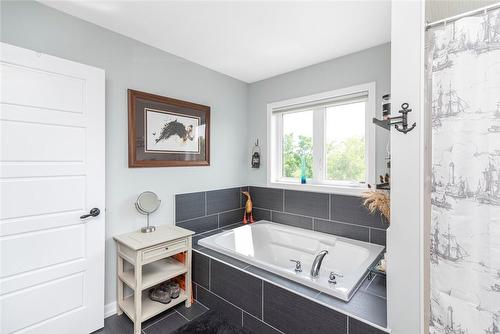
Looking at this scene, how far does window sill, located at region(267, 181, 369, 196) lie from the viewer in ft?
7.77

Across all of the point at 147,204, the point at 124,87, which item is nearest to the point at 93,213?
the point at 147,204

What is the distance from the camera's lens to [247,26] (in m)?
1.94

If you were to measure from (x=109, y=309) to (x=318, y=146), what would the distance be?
2604mm

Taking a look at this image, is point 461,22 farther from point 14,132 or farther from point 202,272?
point 14,132

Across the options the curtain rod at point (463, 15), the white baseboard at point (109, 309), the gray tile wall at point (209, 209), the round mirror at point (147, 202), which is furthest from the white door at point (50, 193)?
the curtain rod at point (463, 15)

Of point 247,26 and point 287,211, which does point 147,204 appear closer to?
point 287,211

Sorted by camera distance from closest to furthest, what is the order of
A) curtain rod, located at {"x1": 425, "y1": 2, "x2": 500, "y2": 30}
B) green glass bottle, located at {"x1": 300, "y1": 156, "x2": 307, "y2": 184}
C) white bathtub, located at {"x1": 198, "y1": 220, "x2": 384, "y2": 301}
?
1. curtain rod, located at {"x1": 425, "y1": 2, "x2": 500, "y2": 30}
2. white bathtub, located at {"x1": 198, "y1": 220, "x2": 384, "y2": 301}
3. green glass bottle, located at {"x1": 300, "y1": 156, "x2": 307, "y2": 184}

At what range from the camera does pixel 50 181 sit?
1619mm

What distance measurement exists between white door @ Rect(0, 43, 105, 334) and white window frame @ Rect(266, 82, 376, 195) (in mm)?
1910

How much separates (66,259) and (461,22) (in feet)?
9.03

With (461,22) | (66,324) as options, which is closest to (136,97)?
(66,324)

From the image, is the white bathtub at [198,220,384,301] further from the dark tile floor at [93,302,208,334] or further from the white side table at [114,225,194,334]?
the dark tile floor at [93,302,208,334]

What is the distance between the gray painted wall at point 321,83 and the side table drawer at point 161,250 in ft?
4.71

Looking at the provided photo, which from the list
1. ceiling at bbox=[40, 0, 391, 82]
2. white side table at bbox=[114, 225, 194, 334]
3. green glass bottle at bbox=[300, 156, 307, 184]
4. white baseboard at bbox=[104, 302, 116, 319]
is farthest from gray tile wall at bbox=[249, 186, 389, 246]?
white baseboard at bbox=[104, 302, 116, 319]
